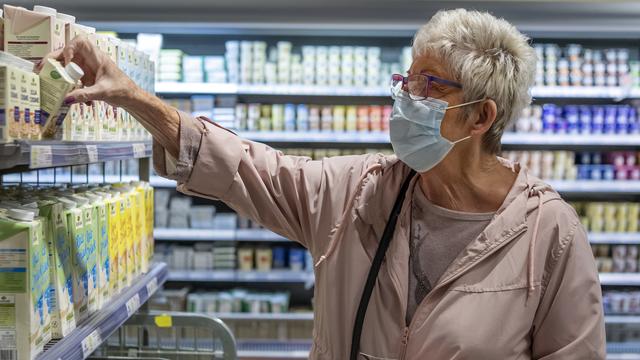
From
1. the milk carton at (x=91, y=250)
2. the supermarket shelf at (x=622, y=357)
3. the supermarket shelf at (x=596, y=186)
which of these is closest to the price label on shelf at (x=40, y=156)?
the milk carton at (x=91, y=250)

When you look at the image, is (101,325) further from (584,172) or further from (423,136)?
(584,172)

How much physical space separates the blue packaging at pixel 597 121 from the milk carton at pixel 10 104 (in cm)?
416

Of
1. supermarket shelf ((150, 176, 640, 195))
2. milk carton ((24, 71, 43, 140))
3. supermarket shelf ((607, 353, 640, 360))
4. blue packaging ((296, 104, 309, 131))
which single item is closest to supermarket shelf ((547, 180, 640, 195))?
supermarket shelf ((150, 176, 640, 195))

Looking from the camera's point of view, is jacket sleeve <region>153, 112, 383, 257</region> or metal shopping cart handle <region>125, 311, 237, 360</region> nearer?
jacket sleeve <region>153, 112, 383, 257</region>

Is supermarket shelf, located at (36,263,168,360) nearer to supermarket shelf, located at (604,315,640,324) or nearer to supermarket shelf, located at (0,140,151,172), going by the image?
supermarket shelf, located at (0,140,151,172)

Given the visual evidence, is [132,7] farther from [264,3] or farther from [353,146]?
[353,146]

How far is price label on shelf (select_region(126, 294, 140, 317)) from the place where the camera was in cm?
208

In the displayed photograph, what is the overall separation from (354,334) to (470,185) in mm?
477

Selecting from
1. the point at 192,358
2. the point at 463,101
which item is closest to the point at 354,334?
the point at 463,101

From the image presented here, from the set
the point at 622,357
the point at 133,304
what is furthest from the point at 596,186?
the point at 133,304

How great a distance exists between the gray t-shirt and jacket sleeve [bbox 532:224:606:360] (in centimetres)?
21

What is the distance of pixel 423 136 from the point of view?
1643 mm

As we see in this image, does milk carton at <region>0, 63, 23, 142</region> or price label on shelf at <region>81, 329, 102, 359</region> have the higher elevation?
milk carton at <region>0, 63, 23, 142</region>

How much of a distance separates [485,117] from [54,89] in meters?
1.03
